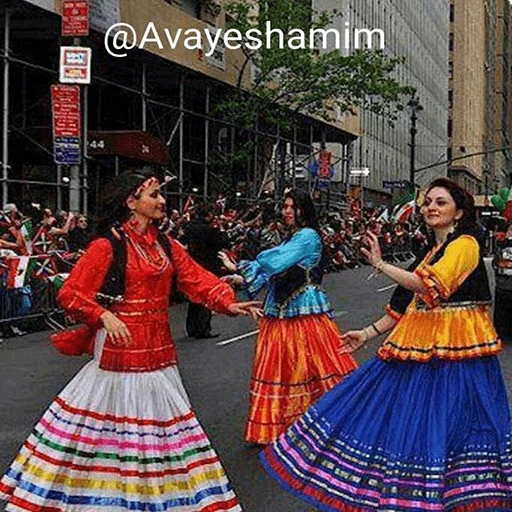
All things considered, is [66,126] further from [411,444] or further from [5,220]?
[411,444]

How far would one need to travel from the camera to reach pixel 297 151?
1682 inches

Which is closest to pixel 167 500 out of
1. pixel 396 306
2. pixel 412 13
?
pixel 396 306

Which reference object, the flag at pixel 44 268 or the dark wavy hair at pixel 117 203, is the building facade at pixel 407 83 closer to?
the flag at pixel 44 268

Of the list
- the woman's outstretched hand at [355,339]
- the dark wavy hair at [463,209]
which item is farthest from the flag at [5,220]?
the dark wavy hair at [463,209]

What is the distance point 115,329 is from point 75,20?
13537 millimetres

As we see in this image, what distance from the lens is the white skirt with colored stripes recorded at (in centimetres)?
508

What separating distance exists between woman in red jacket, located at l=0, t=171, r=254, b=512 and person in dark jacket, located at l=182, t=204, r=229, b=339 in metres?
8.75

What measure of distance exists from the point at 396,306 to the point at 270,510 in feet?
4.34

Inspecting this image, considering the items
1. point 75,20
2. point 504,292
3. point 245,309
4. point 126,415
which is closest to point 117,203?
point 245,309

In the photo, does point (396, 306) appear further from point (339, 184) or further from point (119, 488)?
point (339, 184)

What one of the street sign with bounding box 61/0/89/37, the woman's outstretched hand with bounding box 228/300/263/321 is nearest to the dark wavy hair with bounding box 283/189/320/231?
the woman's outstretched hand with bounding box 228/300/263/321

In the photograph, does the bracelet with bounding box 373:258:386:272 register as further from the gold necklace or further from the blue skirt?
the gold necklace

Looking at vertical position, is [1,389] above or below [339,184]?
below

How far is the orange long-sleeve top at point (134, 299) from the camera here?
5312 mm
